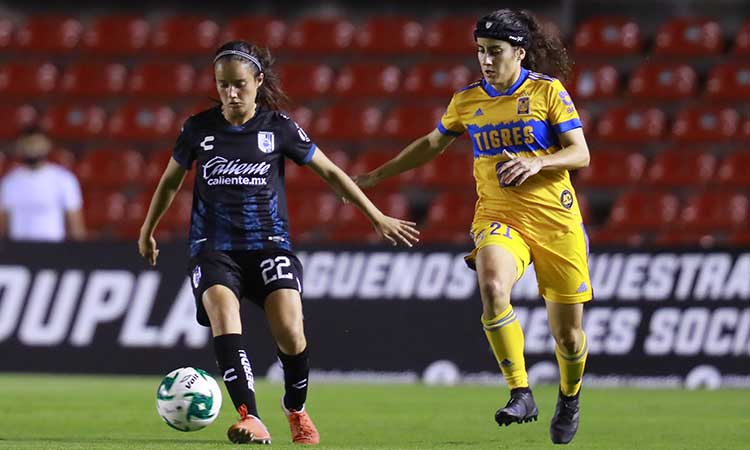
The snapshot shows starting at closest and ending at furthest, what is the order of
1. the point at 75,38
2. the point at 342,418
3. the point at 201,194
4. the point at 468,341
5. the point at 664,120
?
1. the point at 201,194
2. the point at 342,418
3. the point at 468,341
4. the point at 664,120
5. the point at 75,38

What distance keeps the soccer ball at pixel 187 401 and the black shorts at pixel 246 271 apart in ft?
1.17

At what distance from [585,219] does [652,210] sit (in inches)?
28.3

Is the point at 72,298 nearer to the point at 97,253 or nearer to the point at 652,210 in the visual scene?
the point at 97,253

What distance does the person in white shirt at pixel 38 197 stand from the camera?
1288 centimetres

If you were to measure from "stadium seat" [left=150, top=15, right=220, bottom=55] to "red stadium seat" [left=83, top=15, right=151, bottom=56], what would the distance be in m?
0.18

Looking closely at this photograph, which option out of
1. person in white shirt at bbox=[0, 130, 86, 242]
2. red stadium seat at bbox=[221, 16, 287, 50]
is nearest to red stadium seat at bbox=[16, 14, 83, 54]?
red stadium seat at bbox=[221, 16, 287, 50]

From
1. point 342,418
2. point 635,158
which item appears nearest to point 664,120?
point 635,158

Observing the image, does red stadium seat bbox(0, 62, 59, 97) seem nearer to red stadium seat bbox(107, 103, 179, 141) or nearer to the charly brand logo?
red stadium seat bbox(107, 103, 179, 141)

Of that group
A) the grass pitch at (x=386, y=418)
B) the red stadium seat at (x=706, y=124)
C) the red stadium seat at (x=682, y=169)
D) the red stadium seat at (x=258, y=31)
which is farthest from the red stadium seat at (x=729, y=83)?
the grass pitch at (x=386, y=418)

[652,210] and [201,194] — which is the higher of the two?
[201,194]

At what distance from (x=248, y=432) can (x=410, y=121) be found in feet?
33.1

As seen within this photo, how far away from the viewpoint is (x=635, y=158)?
49.4 ft

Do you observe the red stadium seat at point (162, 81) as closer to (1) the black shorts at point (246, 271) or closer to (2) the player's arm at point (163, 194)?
(2) the player's arm at point (163, 194)

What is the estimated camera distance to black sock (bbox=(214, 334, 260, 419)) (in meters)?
6.42
